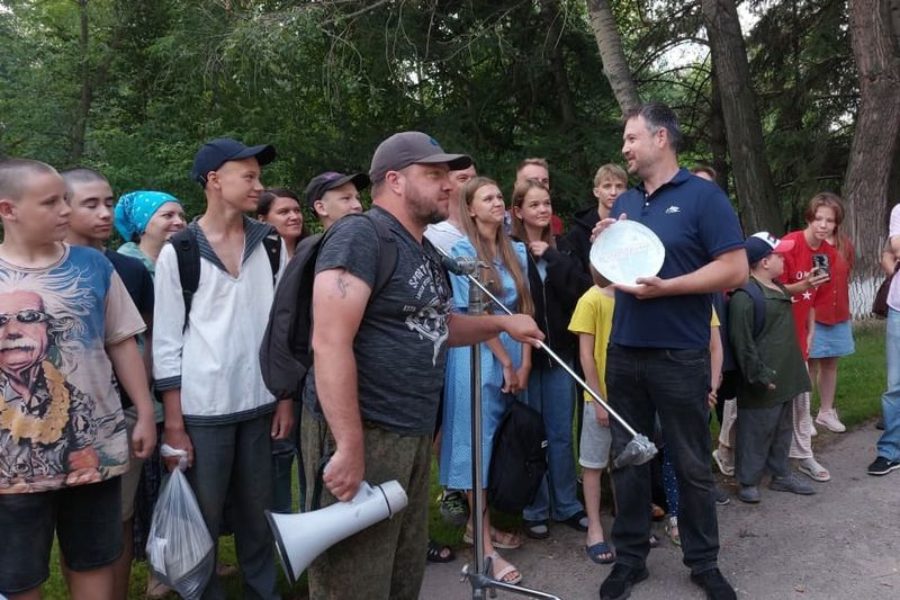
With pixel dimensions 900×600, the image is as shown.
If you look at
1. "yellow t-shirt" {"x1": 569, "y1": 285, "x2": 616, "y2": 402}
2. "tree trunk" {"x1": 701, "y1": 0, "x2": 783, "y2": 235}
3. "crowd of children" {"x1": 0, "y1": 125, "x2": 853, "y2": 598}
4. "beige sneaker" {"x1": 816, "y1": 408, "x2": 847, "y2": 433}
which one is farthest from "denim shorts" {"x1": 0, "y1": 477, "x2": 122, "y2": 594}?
"tree trunk" {"x1": 701, "y1": 0, "x2": 783, "y2": 235}

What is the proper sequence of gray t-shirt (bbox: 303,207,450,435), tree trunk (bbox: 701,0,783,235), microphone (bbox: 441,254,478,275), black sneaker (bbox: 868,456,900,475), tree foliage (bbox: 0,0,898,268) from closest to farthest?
1. gray t-shirt (bbox: 303,207,450,435)
2. microphone (bbox: 441,254,478,275)
3. black sneaker (bbox: 868,456,900,475)
4. tree trunk (bbox: 701,0,783,235)
5. tree foliage (bbox: 0,0,898,268)

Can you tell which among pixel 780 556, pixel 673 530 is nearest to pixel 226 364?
pixel 673 530

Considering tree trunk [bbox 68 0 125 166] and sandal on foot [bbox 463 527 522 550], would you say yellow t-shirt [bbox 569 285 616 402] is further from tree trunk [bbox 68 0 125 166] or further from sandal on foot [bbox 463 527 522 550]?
tree trunk [bbox 68 0 125 166]

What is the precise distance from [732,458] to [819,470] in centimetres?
55

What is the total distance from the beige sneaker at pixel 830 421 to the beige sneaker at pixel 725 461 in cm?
126

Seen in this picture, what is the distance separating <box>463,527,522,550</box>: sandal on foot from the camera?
13.4 feet

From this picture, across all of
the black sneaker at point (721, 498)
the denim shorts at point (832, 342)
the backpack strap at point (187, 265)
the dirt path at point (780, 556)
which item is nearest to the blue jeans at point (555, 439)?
the dirt path at point (780, 556)

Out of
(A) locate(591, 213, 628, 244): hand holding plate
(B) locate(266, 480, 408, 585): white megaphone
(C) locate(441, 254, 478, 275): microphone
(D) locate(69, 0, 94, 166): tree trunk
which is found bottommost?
(B) locate(266, 480, 408, 585): white megaphone

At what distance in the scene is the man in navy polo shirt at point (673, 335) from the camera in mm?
3293

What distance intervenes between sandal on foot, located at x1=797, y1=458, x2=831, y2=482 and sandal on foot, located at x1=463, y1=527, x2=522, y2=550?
219 centimetres

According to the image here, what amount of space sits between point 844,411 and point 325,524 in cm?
553

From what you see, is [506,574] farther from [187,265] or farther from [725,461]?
[725,461]

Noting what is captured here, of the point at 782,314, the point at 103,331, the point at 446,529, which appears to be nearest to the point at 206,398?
the point at 103,331

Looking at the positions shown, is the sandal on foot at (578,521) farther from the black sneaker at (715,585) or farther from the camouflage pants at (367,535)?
the camouflage pants at (367,535)
